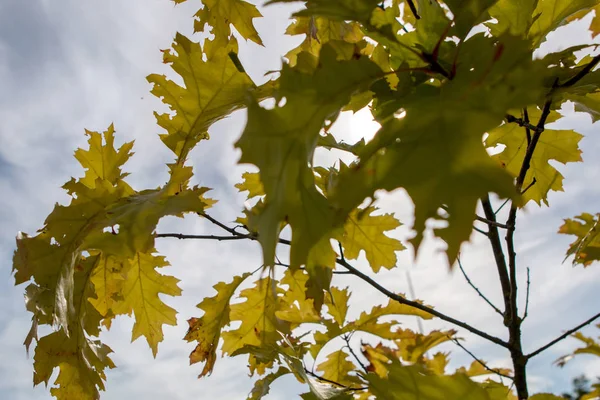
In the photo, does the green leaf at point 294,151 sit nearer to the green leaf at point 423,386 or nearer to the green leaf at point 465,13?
the green leaf at point 465,13

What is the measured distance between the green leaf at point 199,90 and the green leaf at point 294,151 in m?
0.43

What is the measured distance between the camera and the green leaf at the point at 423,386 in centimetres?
97

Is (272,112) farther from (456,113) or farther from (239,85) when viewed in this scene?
(239,85)

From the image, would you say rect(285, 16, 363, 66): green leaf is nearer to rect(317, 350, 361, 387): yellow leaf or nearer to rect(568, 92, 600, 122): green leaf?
rect(568, 92, 600, 122): green leaf

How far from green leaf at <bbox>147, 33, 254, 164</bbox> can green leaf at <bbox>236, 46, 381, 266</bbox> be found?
43 cm

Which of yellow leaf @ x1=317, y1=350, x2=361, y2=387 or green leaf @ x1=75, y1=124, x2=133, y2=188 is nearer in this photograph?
green leaf @ x1=75, y1=124, x2=133, y2=188

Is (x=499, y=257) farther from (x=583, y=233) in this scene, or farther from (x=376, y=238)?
(x=583, y=233)

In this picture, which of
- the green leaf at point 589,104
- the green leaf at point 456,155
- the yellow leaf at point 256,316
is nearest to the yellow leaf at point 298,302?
the yellow leaf at point 256,316

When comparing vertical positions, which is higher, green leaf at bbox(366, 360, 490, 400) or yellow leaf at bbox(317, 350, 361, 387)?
yellow leaf at bbox(317, 350, 361, 387)

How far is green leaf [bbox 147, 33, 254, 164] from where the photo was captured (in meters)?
1.13

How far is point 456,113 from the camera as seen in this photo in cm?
59

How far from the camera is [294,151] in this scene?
2.17 feet

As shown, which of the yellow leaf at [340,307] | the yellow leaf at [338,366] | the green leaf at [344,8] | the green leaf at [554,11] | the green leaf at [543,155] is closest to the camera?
the green leaf at [344,8]

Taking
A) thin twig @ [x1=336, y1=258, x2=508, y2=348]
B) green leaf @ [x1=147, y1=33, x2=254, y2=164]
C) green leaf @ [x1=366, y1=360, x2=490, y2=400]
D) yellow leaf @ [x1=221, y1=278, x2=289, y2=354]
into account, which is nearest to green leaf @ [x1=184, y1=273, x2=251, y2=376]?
yellow leaf @ [x1=221, y1=278, x2=289, y2=354]
